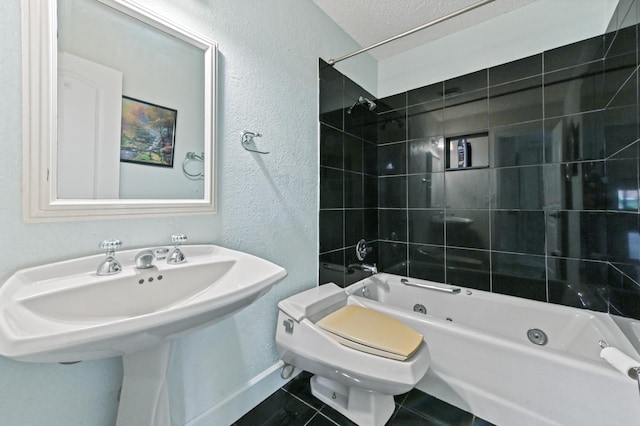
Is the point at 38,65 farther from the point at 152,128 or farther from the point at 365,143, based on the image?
the point at 365,143

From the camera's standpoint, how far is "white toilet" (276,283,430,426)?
3.25 feet

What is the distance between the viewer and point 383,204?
2266 mm

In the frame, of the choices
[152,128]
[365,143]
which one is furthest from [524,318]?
[152,128]

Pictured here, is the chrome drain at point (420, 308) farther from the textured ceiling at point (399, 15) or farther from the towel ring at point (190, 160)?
the textured ceiling at point (399, 15)

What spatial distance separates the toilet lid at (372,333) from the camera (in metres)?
1.02

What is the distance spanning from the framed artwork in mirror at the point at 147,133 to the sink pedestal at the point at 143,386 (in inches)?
26.0

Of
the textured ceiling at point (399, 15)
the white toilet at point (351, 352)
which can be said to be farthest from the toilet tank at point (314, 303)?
the textured ceiling at point (399, 15)

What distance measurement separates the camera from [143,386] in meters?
0.72

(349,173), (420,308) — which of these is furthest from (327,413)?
(349,173)

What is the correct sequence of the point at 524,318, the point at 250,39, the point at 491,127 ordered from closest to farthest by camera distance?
1. the point at 250,39
2. the point at 524,318
3. the point at 491,127

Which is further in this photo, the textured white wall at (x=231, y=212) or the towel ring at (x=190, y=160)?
the towel ring at (x=190, y=160)

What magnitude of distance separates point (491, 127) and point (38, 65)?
230 centimetres

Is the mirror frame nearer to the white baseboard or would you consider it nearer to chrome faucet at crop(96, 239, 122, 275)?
chrome faucet at crop(96, 239, 122, 275)

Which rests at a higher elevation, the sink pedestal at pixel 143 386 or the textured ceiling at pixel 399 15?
the textured ceiling at pixel 399 15
